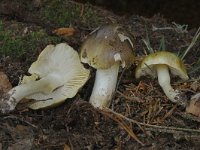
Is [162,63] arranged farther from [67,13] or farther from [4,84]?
[67,13]

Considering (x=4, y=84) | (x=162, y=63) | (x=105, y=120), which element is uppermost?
(x=162, y=63)

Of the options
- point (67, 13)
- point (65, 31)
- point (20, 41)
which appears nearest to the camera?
point (20, 41)

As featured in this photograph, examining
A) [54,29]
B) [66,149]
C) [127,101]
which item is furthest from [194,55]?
[66,149]

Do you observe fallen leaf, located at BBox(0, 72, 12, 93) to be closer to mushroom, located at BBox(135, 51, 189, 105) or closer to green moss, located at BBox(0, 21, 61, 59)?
green moss, located at BBox(0, 21, 61, 59)

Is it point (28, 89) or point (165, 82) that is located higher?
point (165, 82)

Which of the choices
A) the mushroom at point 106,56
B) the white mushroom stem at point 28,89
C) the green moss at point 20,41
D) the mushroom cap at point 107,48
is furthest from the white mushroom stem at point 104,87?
the green moss at point 20,41

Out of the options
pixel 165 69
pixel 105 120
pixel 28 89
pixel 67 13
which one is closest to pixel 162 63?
pixel 165 69

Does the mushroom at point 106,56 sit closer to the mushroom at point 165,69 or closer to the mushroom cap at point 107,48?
the mushroom cap at point 107,48

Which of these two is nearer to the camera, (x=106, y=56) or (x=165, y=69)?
(x=106, y=56)
